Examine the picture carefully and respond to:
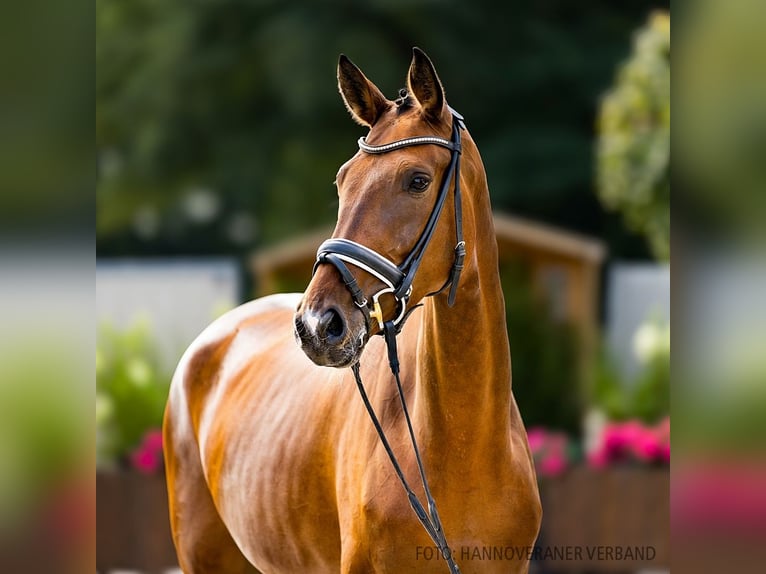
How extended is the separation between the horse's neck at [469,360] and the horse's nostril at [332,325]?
0.44 metres

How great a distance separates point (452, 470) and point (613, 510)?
5191 millimetres

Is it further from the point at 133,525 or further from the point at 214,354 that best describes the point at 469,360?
the point at 133,525

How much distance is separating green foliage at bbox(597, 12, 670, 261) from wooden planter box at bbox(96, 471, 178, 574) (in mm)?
5684

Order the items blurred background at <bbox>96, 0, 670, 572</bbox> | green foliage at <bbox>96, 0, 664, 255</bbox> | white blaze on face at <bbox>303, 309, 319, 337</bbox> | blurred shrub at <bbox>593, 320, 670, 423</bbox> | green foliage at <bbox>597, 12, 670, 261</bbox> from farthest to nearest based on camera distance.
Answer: green foliage at <bbox>96, 0, 664, 255</bbox> < blurred background at <bbox>96, 0, 670, 572</bbox> < green foliage at <bbox>597, 12, 670, 261</bbox> < blurred shrub at <bbox>593, 320, 670, 423</bbox> < white blaze on face at <bbox>303, 309, 319, 337</bbox>

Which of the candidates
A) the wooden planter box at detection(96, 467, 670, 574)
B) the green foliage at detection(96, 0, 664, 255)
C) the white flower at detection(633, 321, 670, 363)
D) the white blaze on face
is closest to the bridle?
the white blaze on face

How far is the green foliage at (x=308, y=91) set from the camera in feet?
58.7

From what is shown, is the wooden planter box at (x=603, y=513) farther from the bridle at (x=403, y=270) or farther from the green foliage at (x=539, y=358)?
the bridle at (x=403, y=270)

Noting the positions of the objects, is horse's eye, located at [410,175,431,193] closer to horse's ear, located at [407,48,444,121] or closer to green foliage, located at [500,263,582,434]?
horse's ear, located at [407,48,444,121]

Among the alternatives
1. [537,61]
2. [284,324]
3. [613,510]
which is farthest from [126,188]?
[284,324]

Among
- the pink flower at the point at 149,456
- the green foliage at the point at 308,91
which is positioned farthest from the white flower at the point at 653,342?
the green foliage at the point at 308,91

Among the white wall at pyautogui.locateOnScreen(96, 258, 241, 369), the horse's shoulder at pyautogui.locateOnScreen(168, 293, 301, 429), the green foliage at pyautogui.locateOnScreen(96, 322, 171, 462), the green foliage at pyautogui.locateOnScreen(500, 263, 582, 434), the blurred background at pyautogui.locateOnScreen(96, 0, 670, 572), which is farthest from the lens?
the blurred background at pyautogui.locateOnScreen(96, 0, 670, 572)

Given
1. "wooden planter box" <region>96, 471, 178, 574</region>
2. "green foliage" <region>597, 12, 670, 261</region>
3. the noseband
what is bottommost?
"wooden planter box" <region>96, 471, 178, 574</region>

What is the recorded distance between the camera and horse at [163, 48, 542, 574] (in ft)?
8.47

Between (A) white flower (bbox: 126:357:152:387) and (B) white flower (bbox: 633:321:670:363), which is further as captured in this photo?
(B) white flower (bbox: 633:321:670:363)
